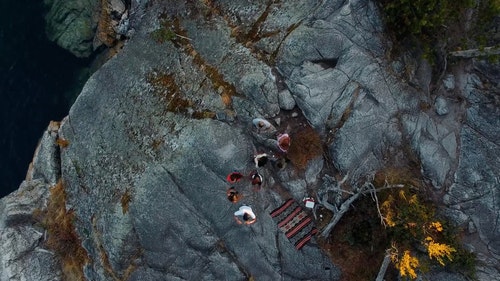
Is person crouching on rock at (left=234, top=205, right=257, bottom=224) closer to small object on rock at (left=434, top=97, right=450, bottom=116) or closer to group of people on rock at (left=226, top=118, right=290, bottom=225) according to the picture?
group of people on rock at (left=226, top=118, right=290, bottom=225)

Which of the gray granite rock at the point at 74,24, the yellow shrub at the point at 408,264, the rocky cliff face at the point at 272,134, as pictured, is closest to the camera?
the yellow shrub at the point at 408,264

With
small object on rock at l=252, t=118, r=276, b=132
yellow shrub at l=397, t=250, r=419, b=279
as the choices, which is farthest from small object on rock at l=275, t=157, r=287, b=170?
yellow shrub at l=397, t=250, r=419, b=279

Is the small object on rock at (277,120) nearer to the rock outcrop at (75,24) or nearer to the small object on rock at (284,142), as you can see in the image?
the small object on rock at (284,142)

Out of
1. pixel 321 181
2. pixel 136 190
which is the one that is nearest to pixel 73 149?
pixel 136 190

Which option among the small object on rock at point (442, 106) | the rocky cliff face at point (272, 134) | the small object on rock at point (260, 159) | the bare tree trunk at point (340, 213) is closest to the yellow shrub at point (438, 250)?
the rocky cliff face at point (272, 134)

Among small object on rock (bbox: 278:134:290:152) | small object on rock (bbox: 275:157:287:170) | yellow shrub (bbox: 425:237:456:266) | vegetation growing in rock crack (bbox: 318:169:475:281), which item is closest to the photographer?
yellow shrub (bbox: 425:237:456:266)

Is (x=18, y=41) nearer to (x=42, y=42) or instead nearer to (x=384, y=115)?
(x=42, y=42)
